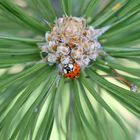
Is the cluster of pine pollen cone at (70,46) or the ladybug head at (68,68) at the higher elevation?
the cluster of pine pollen cone at (70,46)

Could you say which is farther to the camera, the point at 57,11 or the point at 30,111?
the point at 57,11

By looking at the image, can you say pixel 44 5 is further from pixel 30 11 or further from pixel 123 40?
pixel 123 40

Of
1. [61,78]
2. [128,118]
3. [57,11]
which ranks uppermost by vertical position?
[57,11]

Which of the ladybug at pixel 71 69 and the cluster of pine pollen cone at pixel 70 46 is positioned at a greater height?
the cluster of pine pollen cone at pixel 70 46

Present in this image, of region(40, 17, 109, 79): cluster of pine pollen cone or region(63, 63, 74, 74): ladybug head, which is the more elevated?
region(40, 17, 109, 79): cluster of pine pollen cone

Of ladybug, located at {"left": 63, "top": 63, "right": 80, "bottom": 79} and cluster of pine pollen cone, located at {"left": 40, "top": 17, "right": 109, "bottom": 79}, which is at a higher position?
cluster of pine pollen cone, located at {"left": 40, "top": 17, "right": 109, "bottom": 79}

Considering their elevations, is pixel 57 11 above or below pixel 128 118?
above

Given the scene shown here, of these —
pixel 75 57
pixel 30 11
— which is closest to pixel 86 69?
pixel 75 57
